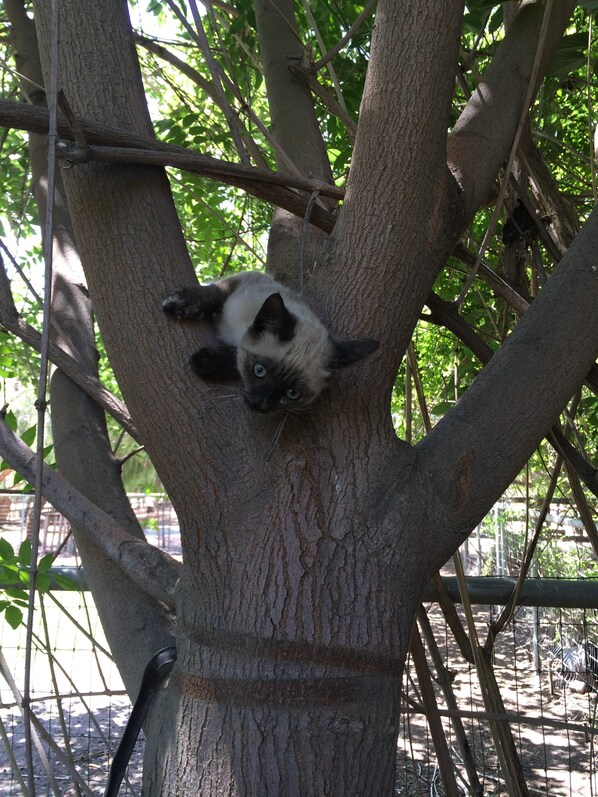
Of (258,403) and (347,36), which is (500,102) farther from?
(258,403)

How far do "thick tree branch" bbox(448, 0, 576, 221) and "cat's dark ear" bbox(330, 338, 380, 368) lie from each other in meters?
0.77

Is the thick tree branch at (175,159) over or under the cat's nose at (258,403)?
over

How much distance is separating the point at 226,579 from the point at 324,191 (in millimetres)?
1234

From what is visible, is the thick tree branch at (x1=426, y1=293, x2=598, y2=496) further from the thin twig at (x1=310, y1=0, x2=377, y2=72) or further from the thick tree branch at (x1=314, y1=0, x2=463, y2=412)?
the thin twig at (x1=310, y1=0, x2=377, y2=72)

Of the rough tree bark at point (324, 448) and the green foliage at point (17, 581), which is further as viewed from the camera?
the green foliage at point (17, 581)

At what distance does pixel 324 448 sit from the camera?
5.59 ft

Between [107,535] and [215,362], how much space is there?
1.87 feet

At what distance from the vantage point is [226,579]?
1620 millimetres

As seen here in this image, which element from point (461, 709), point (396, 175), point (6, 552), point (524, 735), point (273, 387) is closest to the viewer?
point (396, 175)

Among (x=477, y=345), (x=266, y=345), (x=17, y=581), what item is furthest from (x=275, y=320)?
(x=17, y=581)

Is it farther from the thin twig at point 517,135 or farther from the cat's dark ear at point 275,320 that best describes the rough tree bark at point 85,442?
the thin twig at point 517,135

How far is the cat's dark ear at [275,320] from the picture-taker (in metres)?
2.41

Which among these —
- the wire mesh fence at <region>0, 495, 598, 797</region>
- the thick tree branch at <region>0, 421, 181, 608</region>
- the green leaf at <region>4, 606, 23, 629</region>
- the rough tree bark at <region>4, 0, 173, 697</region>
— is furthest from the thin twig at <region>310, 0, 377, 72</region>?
the wire mesh fence at <region>0, 495, 598, 797</region>

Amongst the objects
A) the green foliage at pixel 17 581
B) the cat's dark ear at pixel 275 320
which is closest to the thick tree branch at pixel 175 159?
the cat's dark ear at pixel 275 320
